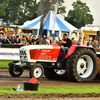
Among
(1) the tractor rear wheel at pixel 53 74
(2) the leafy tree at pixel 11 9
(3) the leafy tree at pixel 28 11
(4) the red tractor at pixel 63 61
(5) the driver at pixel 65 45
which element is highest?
(2) the leafy tree at pixel 11 9

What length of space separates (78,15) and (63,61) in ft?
166

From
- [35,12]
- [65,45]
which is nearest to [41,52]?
[65,45]

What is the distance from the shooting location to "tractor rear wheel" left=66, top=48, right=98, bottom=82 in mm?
9945

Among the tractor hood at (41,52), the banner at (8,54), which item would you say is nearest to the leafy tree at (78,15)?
the banner at (8,54)

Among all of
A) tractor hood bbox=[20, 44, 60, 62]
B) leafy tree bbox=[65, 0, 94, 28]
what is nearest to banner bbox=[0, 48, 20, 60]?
tractor hood bbox=[20, 44, 60, 62]

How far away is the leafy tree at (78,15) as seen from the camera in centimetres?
5904

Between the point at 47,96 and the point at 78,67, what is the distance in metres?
3.89

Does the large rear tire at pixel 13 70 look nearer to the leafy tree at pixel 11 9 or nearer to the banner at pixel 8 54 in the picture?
the banner at pixel 8 54

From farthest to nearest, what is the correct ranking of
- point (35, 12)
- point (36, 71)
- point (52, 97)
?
point (35, 12)
point (36, 71)
point (52, 97)

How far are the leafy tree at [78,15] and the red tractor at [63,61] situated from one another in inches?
1906

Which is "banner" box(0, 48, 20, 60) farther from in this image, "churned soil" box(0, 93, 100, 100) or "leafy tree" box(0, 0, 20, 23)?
"leafy tree" box(0, 0, 20, 23)

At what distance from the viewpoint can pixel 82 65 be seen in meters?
10.4

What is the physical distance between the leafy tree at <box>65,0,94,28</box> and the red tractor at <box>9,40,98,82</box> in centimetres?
4840

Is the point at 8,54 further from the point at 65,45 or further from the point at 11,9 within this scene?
the point at 11,9
